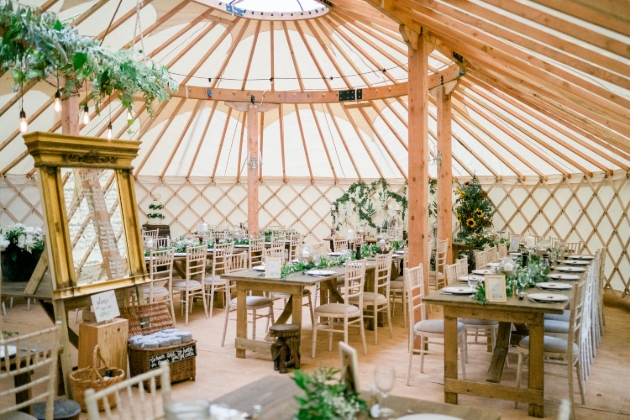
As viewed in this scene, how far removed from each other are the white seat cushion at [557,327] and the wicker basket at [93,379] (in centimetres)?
299

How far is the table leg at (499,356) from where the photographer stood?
3703 millimetres

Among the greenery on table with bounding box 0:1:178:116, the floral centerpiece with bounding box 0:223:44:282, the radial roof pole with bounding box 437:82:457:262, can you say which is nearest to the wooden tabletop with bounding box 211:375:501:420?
the greenery on table with bounding box 0:1:178:116

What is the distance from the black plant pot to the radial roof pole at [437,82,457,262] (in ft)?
15.7

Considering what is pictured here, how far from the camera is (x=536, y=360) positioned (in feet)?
10.9

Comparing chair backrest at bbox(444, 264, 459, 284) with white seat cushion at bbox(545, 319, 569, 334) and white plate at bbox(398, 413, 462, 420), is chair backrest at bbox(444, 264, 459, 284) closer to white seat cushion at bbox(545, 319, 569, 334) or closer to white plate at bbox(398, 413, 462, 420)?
white seat cushion at bbox(545, 319, 569, 334)

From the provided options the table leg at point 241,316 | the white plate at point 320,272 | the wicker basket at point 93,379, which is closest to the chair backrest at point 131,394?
the wicker basket at point 93,379

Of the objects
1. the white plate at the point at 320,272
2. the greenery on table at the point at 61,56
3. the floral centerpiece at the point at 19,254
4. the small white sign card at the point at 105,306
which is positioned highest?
the greenery on table at the point at 61,56

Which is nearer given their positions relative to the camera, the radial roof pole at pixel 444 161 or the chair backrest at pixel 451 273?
the chair backrest at pixel 451 273

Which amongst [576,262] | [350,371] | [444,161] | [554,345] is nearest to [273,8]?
[444,161]

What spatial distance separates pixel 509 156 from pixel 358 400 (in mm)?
8003

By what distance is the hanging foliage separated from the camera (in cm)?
916

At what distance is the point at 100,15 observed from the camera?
5.70 metres

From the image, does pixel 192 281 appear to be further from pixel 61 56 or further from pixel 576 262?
pixel 576 262

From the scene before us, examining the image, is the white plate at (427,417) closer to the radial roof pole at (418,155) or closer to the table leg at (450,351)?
the table leg at (450,351)
